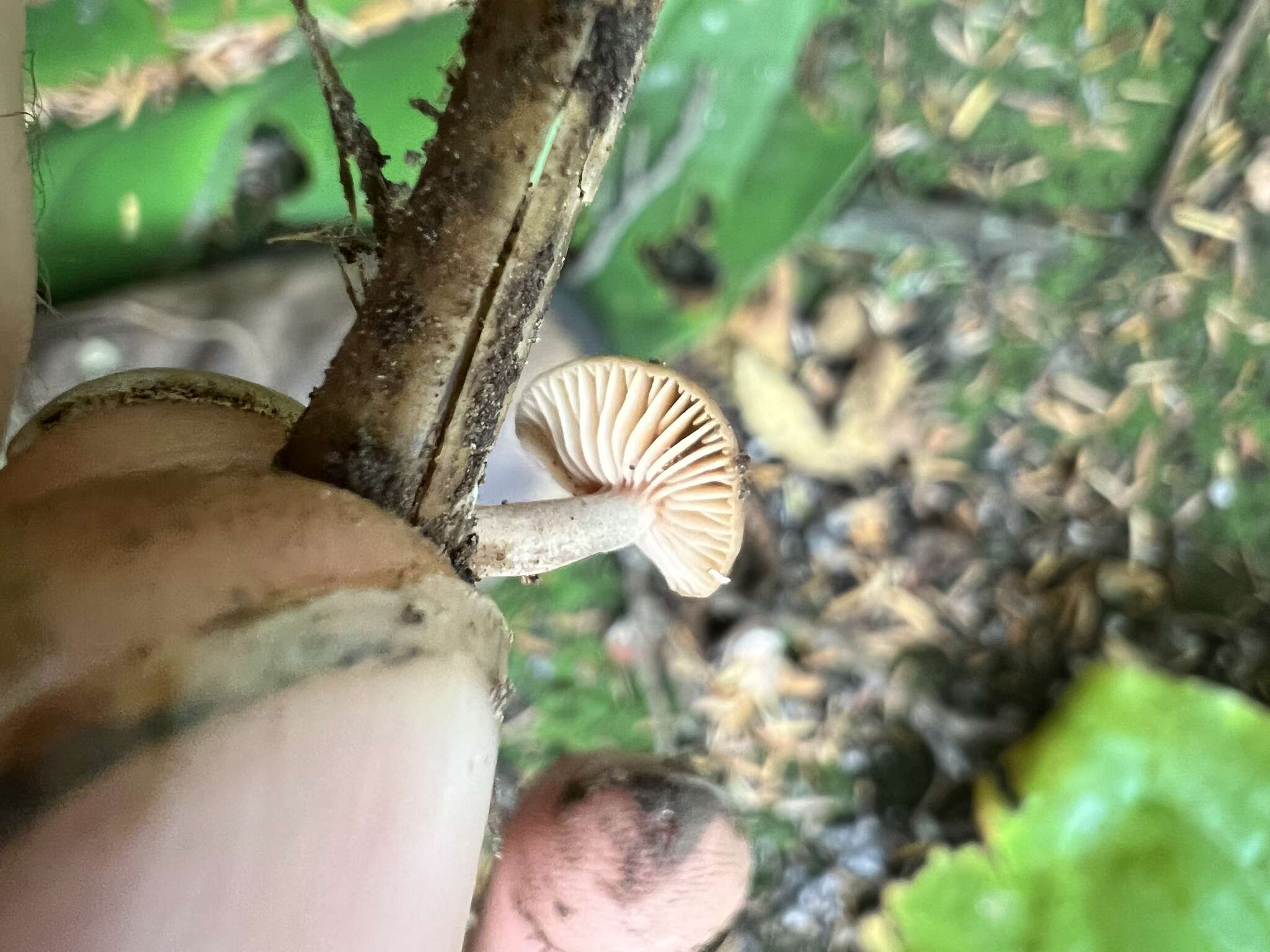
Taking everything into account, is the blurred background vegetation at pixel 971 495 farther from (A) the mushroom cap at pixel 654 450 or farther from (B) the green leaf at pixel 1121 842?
(A) the mushroom cap at pixel 654 450

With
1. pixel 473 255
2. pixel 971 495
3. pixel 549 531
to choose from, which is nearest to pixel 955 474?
pixel 971 495

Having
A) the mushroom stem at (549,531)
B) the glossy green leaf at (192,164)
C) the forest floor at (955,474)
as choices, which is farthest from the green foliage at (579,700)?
the glossy green leaf at (192,164)

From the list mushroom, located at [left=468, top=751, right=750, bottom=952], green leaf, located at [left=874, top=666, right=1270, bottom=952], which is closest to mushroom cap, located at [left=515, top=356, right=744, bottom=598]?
mushroom, located at [left=468, top=751, right=750, bottom=952]

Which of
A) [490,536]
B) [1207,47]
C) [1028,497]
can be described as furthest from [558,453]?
[1207,47]

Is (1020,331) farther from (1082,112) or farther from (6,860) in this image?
(6,860)

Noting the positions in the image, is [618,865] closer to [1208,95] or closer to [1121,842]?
[1121,842]

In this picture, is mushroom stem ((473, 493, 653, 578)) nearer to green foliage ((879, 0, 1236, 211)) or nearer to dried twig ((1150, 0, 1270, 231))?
green foliage ((879, 0, 1236, 211))

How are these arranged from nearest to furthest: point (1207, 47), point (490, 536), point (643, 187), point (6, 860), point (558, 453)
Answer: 1. point (6, 860)
2. point (490, 536)
3. point (558, 453)
4. point (643, 187)
5. point (1207, 47)
